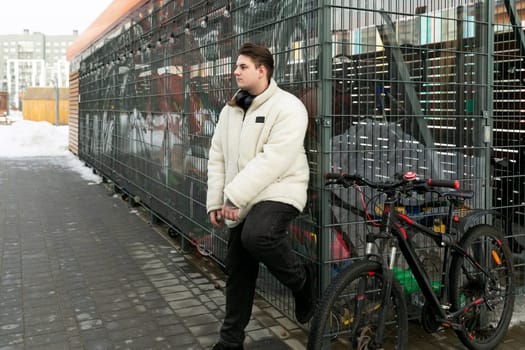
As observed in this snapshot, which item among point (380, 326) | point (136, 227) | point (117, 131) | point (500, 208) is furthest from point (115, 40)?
point (380, 326)

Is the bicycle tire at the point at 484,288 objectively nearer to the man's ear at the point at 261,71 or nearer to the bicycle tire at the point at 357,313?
the bicycle tire at the point at 357,313

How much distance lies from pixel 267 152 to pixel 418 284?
3.88ft

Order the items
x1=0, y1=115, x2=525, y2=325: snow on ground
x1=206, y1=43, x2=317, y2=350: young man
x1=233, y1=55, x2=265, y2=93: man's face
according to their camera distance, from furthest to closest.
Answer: x1=0, y1=115, x2=525, y2=325: snow on ground, x1=233, y1=55, x2=265, y2=93: man's face, x1=206, y1=43, x2=317, y2=350: young man

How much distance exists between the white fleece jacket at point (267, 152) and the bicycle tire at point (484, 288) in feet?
3.50

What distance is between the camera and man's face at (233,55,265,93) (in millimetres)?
3420

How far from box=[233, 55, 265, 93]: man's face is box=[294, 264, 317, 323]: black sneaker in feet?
3.62

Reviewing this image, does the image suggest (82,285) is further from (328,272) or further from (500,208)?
(500,208)

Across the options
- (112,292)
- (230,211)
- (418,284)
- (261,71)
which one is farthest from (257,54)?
(112,292)

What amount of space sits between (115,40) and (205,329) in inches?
275

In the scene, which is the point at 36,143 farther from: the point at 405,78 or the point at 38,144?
the point at 405,78

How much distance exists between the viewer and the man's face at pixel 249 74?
342 centimetres

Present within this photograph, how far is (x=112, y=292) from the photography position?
200 inches

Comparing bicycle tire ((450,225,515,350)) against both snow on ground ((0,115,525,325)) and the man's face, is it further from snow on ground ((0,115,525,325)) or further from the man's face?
snow on ground ((0,115,525,325))

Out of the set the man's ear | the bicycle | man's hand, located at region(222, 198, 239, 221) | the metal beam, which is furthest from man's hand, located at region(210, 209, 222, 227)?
the metal beam
